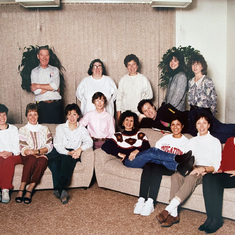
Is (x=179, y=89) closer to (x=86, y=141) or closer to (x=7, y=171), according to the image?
(x=86, y=141)

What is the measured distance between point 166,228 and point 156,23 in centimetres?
369

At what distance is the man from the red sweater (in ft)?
8.17

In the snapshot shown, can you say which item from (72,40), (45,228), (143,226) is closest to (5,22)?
(72,40)

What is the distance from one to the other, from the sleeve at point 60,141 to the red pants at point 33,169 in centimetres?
25

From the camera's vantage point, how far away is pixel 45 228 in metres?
2.66

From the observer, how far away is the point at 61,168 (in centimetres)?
334

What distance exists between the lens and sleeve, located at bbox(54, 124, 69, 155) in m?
3.59

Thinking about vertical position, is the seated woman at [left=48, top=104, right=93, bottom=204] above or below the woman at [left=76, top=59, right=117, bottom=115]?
below

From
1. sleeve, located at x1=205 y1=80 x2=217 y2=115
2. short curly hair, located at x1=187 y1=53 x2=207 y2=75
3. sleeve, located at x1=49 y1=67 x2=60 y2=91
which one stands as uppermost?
short curly hair, located at x1=187 y1=53 x2=207 y2=75

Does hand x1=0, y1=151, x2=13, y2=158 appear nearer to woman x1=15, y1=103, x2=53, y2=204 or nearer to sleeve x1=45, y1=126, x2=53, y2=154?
woman x1=15, y1=103, x2=53, y2=204

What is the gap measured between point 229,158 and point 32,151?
212 cm

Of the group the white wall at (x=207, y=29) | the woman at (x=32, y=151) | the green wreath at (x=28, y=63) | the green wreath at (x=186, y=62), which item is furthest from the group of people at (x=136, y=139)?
the white wall at (x=207, y=29)

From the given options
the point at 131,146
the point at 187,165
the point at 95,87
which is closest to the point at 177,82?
the point at 95,87

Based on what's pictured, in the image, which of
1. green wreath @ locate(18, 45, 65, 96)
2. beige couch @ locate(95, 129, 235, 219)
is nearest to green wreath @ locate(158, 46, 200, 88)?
beige couch @ locate(95, 129, 235, 219)
